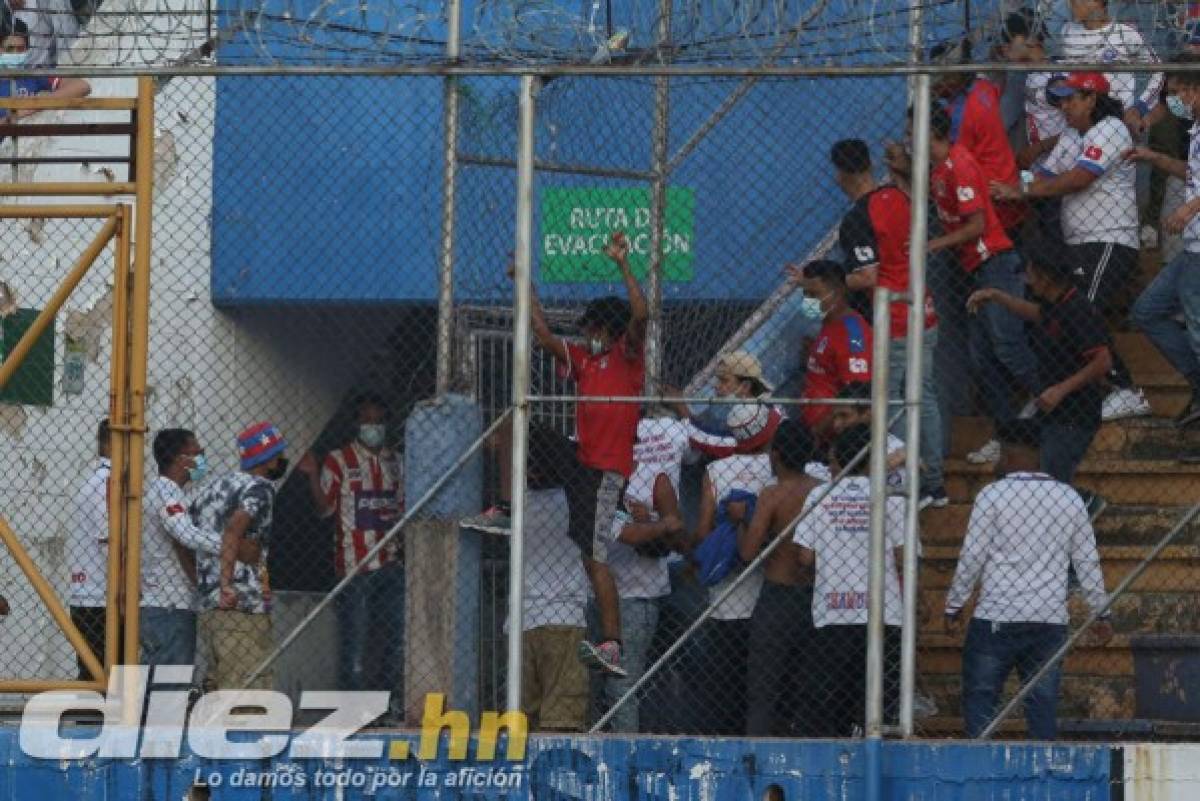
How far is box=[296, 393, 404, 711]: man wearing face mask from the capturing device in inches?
422

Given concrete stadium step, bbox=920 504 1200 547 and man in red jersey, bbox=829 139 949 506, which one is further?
concrete stadium step, bbox=920 504 1200 547

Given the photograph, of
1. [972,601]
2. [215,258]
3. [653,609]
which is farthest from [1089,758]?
[215,258]

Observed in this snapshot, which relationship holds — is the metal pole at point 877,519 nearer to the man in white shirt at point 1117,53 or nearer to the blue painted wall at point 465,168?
the blue painted wall at point 465,168

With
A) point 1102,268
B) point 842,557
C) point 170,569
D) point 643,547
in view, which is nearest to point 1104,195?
point 1102,268

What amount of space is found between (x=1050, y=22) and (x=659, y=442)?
3.23 m

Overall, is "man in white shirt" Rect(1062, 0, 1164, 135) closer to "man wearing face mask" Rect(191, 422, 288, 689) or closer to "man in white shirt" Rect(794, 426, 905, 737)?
"man in white shirt" Rect(794, 426, 905, 737)

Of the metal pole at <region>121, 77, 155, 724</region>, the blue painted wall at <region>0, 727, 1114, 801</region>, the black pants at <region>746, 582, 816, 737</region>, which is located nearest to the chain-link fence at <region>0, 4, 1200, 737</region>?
Answer: the black pants at <region>746, 582, 816, 737</region>

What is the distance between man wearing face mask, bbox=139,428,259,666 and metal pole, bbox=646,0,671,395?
2041 millimetres

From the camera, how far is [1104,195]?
1100 cm

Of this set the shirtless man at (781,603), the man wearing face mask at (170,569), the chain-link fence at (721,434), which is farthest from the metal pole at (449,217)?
the shirtless man at (781,603)

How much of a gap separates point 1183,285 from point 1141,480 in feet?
3.80

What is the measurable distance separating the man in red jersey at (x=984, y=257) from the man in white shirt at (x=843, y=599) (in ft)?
4.09

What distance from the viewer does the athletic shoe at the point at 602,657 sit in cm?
1012

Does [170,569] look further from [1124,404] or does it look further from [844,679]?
[1124,404]
